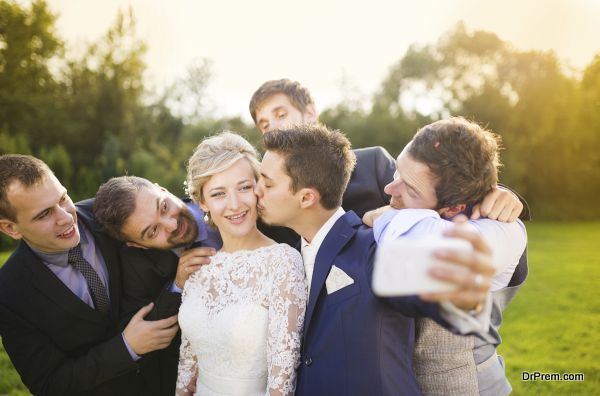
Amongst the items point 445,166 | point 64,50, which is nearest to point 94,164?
point 64,50

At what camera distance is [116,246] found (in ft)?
11.7

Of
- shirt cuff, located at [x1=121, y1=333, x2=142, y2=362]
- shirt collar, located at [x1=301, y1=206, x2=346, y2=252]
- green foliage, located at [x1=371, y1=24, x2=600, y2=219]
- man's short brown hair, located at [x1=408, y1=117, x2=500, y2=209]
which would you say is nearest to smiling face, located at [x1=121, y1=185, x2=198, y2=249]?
shirt cuff, located at [x1=121, y1=333, x2=142, y2=362]

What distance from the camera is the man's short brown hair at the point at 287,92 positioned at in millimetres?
4500

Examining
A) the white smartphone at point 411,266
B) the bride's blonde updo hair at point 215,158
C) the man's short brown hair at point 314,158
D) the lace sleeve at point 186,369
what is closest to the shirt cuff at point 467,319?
the white smartphone at point 411,266

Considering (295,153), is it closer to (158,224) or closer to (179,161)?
(158,224)

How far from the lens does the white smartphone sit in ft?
4.37

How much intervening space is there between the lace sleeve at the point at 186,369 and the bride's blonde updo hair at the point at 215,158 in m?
0.71

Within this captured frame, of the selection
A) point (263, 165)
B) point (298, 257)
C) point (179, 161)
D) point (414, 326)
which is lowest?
point (179, 161)

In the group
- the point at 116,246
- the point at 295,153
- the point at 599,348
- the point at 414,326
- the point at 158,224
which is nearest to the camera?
the point at 414,326

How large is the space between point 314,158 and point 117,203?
1.46 m

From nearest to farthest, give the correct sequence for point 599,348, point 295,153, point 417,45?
point 295,153
point 599,348
point 417,45

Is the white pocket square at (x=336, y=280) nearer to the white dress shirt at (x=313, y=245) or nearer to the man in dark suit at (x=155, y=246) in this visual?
the white dress shirt at (x=313, y=245)

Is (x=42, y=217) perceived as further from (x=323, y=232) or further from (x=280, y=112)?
(x=280, y=112)

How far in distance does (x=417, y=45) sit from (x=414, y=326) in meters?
32.2
